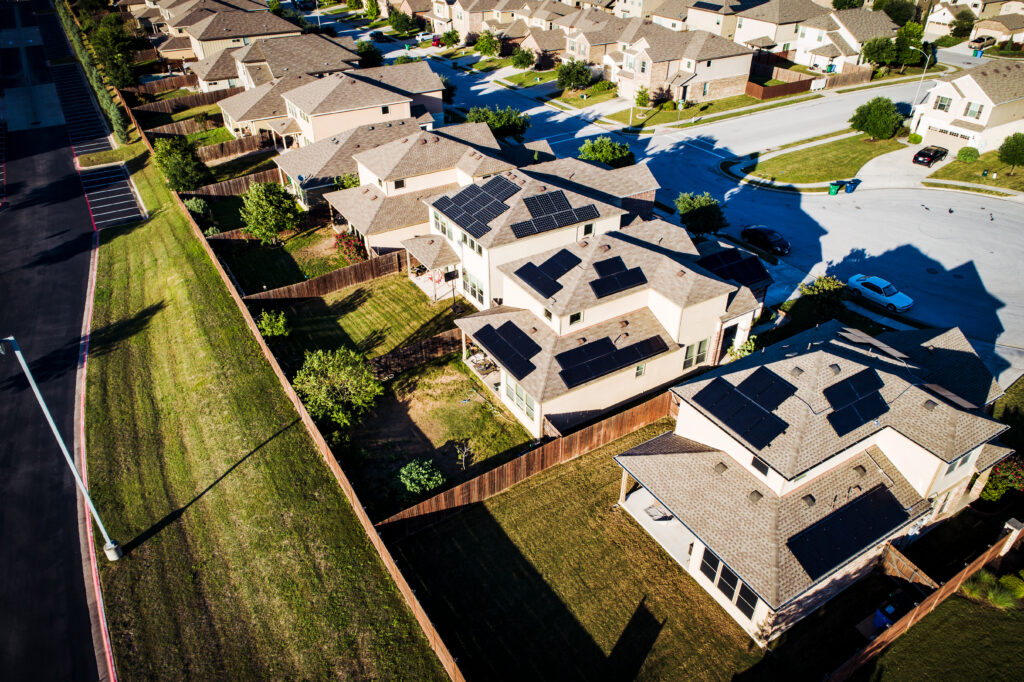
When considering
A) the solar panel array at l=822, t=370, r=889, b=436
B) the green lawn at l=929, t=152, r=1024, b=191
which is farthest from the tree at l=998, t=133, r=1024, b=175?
the solar panel array at l=822, t=370, r=889, b=436

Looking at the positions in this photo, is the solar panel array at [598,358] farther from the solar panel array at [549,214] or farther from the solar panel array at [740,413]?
the solar panel array at [549,214]

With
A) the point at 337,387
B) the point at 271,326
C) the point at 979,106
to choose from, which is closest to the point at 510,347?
the point at 337,387

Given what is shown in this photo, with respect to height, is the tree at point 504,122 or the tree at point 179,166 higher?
the tree at point 504,122

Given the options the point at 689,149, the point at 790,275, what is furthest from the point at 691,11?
the point at 790,275

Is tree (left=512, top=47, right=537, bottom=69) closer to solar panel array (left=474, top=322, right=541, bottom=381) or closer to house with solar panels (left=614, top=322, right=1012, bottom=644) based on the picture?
solar panel array (left=474, top=322, right=541, bottom=381)

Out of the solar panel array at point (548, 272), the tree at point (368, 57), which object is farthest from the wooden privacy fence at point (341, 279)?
the tree at point (368, 57)

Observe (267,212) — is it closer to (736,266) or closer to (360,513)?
(360,513)
